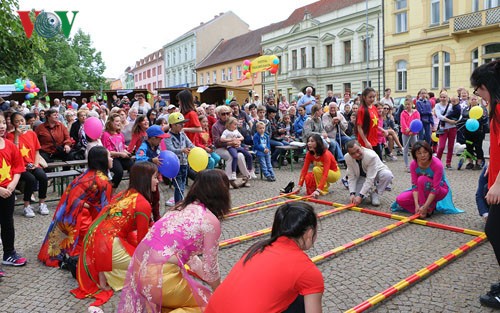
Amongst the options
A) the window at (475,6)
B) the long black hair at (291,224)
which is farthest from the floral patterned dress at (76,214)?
the window at (475,6)

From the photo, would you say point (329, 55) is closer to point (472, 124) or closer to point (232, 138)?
point (472, 124)

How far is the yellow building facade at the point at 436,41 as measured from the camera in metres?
26.3

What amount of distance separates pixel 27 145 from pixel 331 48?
36885mm

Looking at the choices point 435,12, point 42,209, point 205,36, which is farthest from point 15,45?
point 205,36

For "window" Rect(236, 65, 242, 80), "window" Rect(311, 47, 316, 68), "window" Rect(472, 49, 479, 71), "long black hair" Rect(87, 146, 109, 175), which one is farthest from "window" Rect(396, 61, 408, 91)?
"long black hair" Rect(87, 146, 109, 175)

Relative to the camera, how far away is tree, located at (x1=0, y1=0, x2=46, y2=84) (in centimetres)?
1053

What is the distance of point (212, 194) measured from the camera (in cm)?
319

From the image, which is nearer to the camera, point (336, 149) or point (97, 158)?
point (97, 158)

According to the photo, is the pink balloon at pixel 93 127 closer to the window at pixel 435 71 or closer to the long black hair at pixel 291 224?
the long black hair at pixel 291 224

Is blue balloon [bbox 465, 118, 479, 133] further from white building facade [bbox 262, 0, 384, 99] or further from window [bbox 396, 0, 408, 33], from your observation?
white building facade [bbox 262, 0, 384, 99]

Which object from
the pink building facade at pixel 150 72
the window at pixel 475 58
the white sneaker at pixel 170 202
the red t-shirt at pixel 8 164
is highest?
the pink building facade at pixel 150 72

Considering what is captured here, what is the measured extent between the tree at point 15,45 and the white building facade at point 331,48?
2728 centimetres

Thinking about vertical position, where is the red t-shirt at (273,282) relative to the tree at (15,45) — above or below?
below

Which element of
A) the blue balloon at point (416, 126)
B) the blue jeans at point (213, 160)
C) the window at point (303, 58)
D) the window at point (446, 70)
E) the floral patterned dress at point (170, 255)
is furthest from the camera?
the window at point (303, 58)
